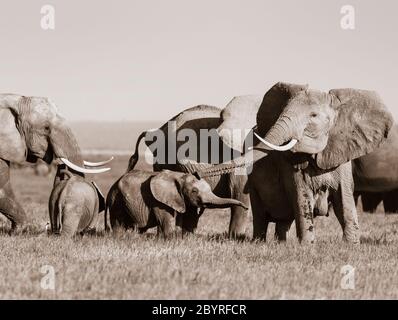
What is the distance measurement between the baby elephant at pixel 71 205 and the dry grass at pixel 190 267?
0.93ft

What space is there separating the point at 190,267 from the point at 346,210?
8.85 ft

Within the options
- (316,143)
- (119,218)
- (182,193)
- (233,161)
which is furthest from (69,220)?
(316,143)

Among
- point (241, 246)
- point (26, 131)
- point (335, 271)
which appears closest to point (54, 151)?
point (26, 131)

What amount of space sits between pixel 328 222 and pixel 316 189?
5.95 meters

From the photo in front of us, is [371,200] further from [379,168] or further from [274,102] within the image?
[274,102]

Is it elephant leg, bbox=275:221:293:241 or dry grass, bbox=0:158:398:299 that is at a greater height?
dry grass, bbox=0:158:398:299

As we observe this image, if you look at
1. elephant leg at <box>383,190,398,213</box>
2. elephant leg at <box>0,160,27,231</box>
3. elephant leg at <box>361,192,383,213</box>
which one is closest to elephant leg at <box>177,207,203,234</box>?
elephant leg at <box>0,160,27,231</box>

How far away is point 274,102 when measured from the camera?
1137cm

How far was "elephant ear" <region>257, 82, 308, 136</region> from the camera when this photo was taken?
35.9 ft

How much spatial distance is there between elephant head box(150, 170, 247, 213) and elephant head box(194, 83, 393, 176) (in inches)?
16.5

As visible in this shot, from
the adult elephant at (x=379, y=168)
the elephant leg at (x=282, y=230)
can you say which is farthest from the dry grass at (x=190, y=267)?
the adult elephant at (x=379, y=168)

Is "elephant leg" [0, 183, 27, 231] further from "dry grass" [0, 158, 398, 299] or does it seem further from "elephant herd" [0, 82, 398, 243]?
"dry grass" [0, 158, 398, 299]

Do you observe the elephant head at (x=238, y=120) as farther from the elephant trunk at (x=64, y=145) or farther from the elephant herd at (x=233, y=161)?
the elephant trunk at (x=64, y=145)
